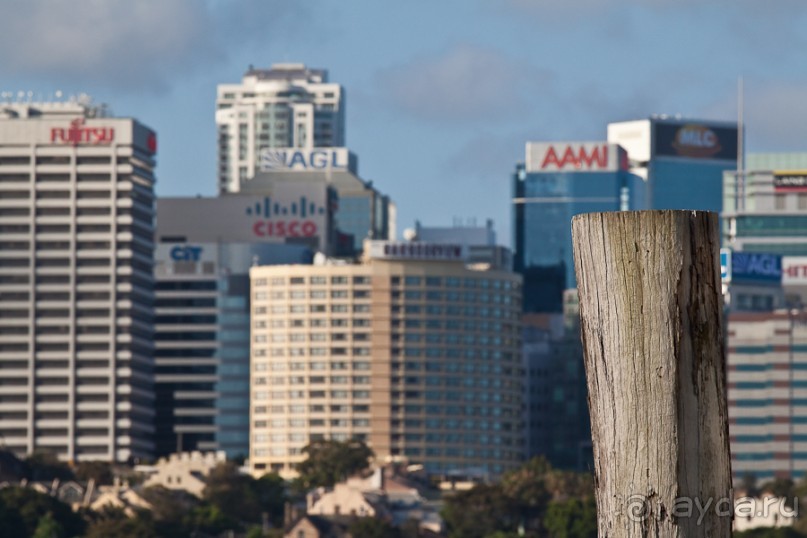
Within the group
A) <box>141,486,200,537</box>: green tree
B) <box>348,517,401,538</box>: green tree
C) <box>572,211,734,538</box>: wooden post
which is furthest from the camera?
<box>348,517,401,538</box>: green tree

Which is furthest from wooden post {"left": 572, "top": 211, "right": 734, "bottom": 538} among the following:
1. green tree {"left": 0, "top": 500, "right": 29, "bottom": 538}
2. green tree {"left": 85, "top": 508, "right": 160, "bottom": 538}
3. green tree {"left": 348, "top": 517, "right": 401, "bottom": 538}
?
green tree {"left": 348, "top": 517, "right": 401, "bottom": 538}

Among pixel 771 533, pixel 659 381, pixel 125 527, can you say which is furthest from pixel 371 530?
pixel 659 381

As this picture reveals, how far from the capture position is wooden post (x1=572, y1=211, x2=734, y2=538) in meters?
9.12

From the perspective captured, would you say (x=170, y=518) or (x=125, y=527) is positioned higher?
(x=125, y=527)

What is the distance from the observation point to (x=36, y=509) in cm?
18488

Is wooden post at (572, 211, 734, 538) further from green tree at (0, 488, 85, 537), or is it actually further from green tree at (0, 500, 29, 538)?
green tree at (0, 488, 85, 537)

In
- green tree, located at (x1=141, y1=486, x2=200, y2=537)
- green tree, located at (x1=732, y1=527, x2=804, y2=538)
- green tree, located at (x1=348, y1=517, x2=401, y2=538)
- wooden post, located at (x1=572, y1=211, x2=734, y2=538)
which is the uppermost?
wooden post, located at (x1=572, y1=211, x2=734, y2=538)

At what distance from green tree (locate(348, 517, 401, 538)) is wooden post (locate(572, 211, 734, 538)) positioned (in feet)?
596

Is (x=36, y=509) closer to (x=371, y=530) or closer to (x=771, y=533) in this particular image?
(x=371, y=530)

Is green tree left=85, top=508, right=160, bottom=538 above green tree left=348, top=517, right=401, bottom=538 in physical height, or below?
above

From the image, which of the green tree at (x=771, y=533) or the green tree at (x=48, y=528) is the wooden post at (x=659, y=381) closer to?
the green tree at (x=771, y=533)

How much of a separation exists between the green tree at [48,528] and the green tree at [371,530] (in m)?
23.3

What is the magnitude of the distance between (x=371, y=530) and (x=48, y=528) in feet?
87.3

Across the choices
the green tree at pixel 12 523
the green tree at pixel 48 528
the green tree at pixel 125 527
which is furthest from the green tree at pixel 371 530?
the green tree at pixel 12 523
